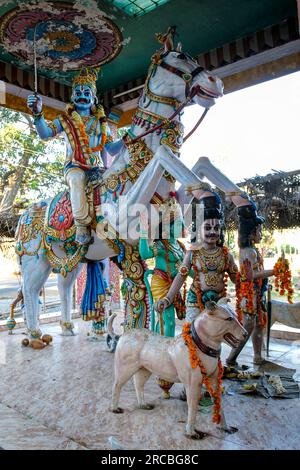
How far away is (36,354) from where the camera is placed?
4.84 meters

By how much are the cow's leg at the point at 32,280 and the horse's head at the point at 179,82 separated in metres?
2.60

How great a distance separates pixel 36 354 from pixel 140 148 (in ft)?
9.68

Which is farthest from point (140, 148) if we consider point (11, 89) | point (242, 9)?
point (11, 89)

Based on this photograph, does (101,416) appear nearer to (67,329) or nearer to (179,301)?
(179,301)

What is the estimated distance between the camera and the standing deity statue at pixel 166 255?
328 centimetres

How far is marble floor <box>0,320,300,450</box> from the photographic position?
8.14 ft

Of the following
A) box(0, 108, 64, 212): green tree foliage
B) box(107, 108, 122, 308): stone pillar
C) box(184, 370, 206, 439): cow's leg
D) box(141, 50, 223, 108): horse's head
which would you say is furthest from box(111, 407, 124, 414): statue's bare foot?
box(0, 108, 64, 212): green tree foliage

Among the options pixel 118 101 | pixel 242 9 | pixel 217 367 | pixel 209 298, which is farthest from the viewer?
pixel 118 101

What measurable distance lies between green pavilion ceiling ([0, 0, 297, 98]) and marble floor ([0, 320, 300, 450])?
3.78 meters

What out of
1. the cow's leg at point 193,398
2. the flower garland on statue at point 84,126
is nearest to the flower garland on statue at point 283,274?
the cow's leg at point 193,398

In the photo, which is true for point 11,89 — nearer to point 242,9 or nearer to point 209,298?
point 242,9

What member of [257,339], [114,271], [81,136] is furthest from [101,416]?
[114,271]

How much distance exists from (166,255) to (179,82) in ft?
5.22

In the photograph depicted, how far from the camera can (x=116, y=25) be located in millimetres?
4402
